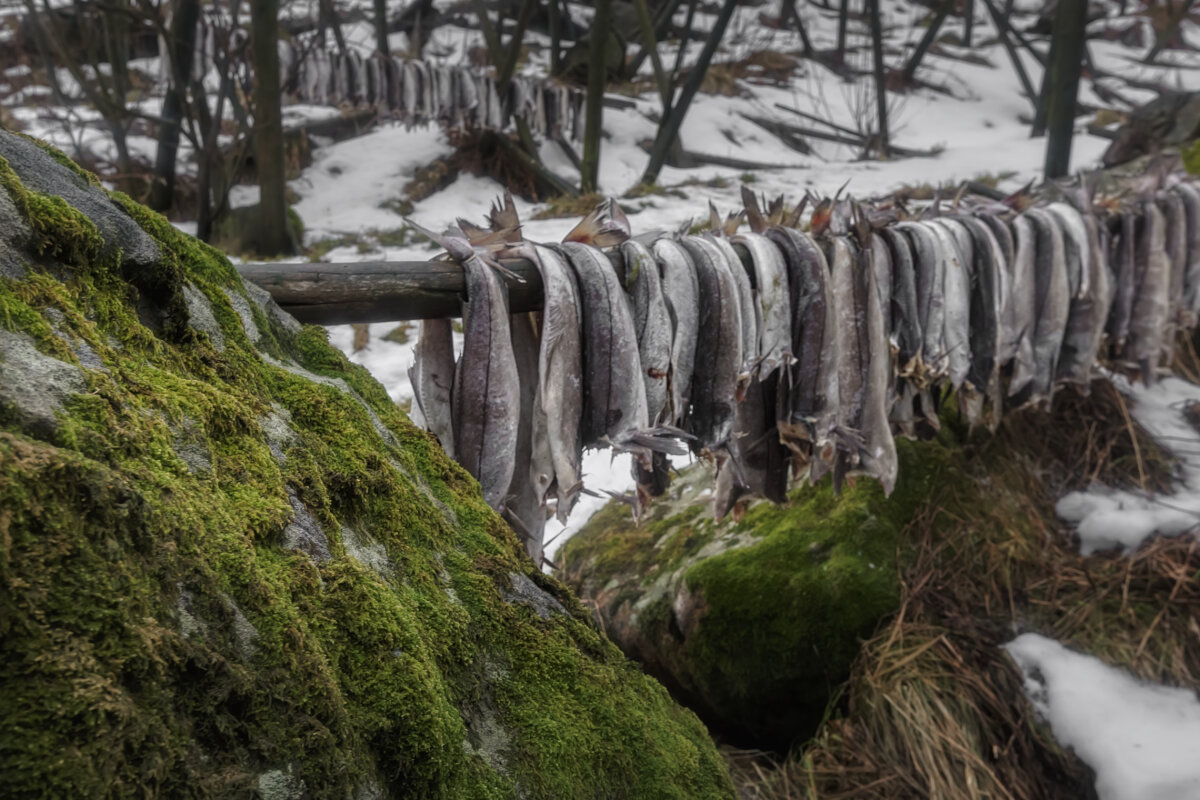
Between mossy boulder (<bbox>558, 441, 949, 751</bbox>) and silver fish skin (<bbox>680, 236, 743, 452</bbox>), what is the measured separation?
0.62m

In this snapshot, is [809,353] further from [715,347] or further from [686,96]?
[686,96]

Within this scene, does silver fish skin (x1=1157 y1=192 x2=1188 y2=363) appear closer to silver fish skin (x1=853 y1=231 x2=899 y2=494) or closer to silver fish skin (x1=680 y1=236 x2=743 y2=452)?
silver fish skin (x1=853 y1=231 x2=899 y2=494)

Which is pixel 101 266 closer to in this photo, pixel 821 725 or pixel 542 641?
pixel 542 641

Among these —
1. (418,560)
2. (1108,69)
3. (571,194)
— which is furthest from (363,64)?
(1108,69)

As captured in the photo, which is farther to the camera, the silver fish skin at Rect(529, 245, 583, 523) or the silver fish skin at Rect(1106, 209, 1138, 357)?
the silver fish skin at Rect(1106, 209, 1138, 357)

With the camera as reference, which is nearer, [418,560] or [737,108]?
[418,560]

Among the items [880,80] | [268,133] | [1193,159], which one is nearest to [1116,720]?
[1193,159]

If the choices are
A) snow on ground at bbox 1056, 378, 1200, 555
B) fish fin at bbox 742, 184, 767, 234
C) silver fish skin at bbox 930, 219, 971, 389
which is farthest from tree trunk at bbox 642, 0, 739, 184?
fish fin at bbox 742, 184, 767, 234

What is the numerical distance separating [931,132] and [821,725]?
34.5 feet

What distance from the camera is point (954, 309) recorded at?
2018 mm

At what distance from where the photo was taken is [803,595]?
89.1 inches

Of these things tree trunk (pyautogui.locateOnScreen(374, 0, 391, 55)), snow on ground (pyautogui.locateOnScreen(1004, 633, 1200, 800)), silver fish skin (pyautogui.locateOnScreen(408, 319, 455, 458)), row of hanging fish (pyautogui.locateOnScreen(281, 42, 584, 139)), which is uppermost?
tree trunk (pyautogui.locateOnScreen(374, 0, 391, 55))

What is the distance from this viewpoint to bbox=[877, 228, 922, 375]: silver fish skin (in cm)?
196

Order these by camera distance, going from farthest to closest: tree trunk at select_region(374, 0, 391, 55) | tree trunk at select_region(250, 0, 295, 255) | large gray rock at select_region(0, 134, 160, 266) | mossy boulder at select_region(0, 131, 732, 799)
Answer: tree trunk at select_region(374, 0, 391, 55) → tree trunk at select_region(250, 0, 295, 255) → large gray rock at select_region(0, 134, 160, 266) → mossy boulder at select_region(0, 131, 732, 799)
